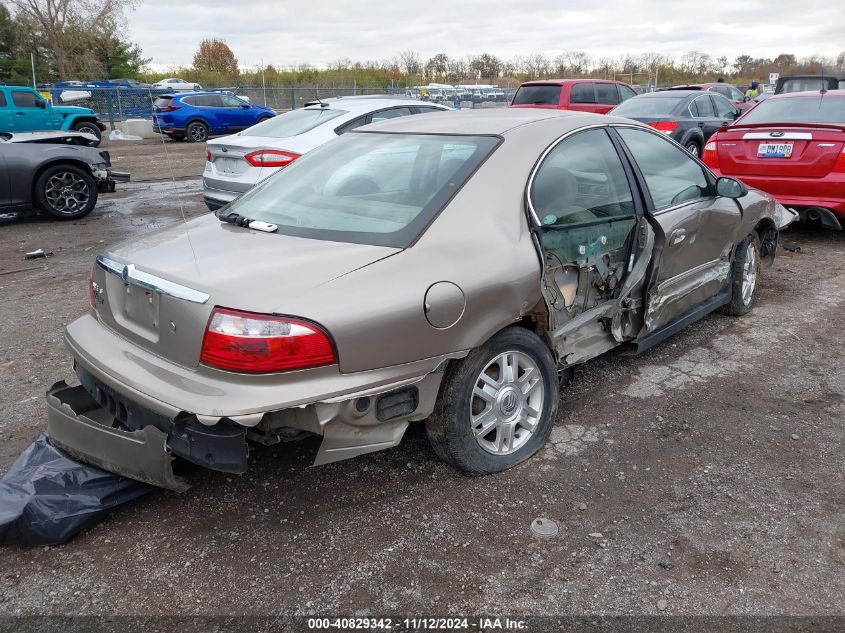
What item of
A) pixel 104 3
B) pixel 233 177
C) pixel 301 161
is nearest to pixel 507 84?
pixel 104 3

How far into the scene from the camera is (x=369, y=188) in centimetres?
338

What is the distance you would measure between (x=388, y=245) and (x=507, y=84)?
49.4 meters

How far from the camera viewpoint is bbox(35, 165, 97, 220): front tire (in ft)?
30.3

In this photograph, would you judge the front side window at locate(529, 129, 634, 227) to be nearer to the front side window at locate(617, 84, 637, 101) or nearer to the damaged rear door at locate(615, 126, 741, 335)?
the damaged rear door at locate(615, 126, 741, 335)

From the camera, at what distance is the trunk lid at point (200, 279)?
2508 millimetres

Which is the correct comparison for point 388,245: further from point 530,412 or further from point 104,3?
point 104,3

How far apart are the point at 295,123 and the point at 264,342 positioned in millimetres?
6413

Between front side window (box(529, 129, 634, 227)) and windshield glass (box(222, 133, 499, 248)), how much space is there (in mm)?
334

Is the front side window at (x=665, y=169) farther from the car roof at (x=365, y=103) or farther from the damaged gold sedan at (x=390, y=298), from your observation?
the car roof at (x=365, y=103)

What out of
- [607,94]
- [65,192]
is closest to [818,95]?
[607,94]

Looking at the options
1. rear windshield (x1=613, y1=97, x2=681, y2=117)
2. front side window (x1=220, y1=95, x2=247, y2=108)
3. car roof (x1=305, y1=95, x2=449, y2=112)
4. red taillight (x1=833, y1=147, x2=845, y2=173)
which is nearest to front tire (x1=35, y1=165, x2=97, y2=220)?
car roof (x1=305, y1=95, x2=449, y2=112)

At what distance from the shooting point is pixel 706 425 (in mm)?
3643

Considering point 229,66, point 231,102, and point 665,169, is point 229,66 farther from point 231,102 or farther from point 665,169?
point 665,169

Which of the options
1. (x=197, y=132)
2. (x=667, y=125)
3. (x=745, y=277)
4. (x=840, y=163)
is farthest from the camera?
(x=197, y=132)
